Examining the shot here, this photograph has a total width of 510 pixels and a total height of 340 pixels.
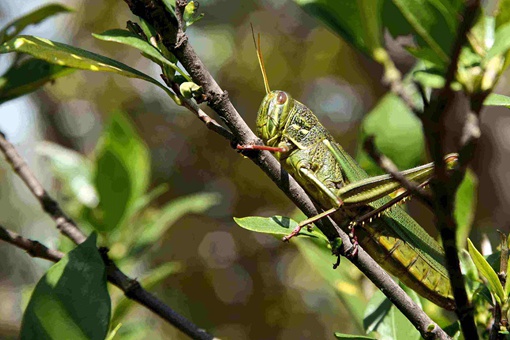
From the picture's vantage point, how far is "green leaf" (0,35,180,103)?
626mm

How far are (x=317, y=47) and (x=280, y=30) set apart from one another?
20cm

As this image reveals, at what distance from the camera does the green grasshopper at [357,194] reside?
1.03 meters

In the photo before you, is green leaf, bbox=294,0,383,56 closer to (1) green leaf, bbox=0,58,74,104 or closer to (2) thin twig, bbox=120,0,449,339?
(2) thin twig, bbox=120,0,449,339

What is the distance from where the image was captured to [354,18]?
60cm

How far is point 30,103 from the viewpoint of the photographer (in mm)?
2473

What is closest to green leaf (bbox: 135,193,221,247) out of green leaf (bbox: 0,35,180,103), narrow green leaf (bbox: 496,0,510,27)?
green leaf (bbox: 0,35,180,103)

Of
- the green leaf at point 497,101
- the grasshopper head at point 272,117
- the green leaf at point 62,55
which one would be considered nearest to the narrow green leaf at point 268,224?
the green leaf at point 62,55

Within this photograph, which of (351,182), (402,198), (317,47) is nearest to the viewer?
(402,198)

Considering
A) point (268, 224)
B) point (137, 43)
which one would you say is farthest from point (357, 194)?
point (137, 43)

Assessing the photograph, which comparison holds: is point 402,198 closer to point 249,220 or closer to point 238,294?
point 249,220

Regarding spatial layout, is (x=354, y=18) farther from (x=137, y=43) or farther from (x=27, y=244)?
(x=27, y=244)

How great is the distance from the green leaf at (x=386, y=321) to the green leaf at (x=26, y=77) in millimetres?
589

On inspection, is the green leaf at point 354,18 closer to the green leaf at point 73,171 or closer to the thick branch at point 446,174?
the thick branch at point 446,174

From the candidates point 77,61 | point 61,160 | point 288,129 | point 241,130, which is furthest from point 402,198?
point 61,160
